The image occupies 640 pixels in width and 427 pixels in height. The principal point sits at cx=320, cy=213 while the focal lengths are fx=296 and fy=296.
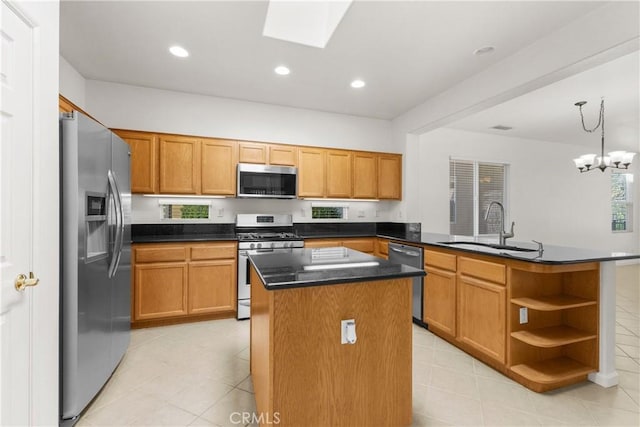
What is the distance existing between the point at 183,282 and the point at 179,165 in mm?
1389

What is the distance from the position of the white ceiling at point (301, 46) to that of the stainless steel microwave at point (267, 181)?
95cm

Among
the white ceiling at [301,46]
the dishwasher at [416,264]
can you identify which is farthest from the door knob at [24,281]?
the dishwasher at [416,264]

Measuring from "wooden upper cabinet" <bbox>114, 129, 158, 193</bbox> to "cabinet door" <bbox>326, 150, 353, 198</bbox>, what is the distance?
220 centimetres

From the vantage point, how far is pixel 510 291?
226 cm

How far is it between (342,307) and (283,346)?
0.35 meters

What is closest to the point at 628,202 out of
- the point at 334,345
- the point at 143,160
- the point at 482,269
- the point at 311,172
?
the point at 482,269

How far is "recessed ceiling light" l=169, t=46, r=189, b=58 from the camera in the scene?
107 inches

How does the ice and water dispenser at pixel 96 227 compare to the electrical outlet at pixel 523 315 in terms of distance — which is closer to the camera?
the ice and water dispenser at pixel 96 227

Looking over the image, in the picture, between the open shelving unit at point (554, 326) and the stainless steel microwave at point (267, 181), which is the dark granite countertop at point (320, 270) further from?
the stainless steel microwave at point (267, 181)

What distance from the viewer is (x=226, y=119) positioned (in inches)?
155

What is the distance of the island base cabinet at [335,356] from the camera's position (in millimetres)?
1413

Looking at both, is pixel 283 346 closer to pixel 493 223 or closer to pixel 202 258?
pixel 202 258

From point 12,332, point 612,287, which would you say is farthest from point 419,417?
point 12,332

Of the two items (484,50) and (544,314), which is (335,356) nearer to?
(544,314)
